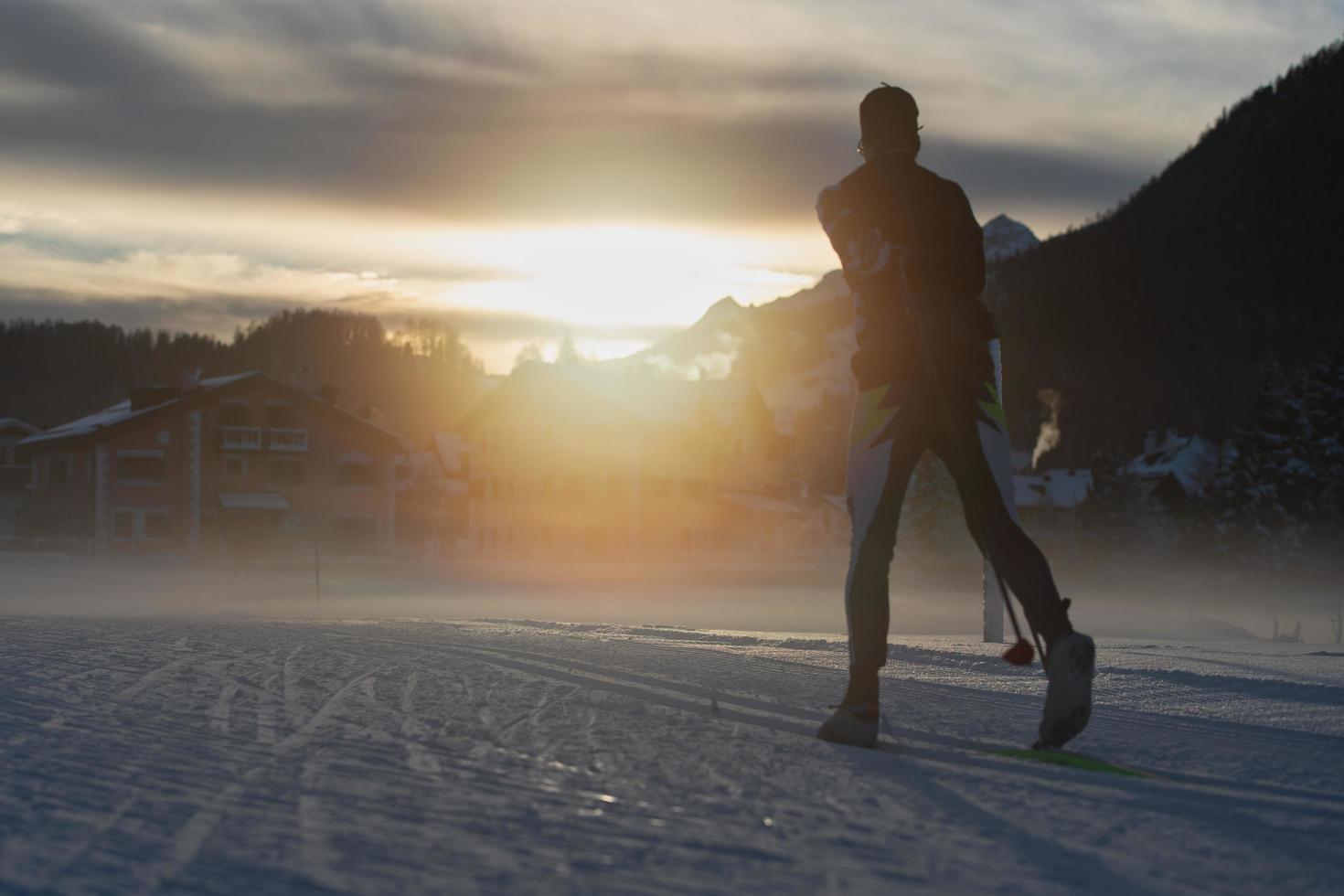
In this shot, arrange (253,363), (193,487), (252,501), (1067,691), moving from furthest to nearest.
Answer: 1. (253,363)
2. (252,501)
3. (193,487)
4. (1067,691)

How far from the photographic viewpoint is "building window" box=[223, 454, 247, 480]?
203 feet

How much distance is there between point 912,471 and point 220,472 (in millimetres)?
60961

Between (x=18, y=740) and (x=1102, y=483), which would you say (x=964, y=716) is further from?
(x=1102, y=483)

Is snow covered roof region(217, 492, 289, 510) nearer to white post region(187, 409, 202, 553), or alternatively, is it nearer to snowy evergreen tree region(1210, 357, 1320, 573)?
white post region(187, 409, 202, 553)

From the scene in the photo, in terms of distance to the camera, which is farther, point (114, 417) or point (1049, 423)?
point (1049, 423)

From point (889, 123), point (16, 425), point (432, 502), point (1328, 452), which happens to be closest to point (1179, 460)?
point (1328, 452)

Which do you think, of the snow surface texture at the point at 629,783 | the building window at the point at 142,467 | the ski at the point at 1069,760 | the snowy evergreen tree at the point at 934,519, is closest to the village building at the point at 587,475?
the snowy evergreen tree at the point at 934,519

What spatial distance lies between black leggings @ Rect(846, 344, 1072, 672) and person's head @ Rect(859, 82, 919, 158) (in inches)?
40.4

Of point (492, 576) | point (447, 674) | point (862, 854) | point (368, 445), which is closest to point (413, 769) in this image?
point (862, 854)

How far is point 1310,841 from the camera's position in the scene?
3146mm

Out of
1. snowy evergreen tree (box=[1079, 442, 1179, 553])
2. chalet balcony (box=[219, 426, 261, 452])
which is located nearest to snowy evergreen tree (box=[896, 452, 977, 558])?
snowy evergreen tree (box=[1079, 442, 1179, 553])

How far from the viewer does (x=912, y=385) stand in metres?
4.98

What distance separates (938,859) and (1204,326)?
6582 inches

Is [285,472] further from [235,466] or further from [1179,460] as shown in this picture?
[1179,460]
